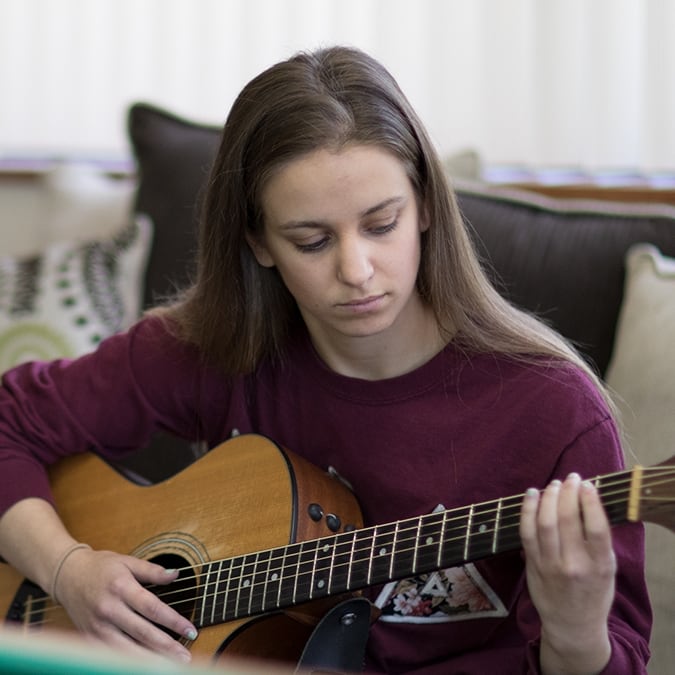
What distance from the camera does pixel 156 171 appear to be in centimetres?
209

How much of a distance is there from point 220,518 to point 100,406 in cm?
29

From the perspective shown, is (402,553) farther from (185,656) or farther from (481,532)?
(185,656)

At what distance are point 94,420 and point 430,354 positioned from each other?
1.57 ft

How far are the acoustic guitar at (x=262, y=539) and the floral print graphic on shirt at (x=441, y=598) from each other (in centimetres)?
9

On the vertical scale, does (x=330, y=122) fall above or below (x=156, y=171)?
above

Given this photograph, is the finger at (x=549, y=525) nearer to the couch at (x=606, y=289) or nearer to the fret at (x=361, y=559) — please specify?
the fret at (x=361, y=559)

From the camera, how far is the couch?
135cm

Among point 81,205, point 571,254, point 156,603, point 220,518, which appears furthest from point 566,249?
point 81,205

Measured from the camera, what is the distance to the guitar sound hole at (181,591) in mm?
1234

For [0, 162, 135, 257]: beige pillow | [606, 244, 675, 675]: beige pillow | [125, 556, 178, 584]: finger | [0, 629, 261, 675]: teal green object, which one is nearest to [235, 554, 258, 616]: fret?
[125, 556, 178, 584]: finger

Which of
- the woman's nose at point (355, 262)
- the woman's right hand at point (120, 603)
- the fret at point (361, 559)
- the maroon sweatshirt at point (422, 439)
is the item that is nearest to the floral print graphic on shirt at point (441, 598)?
the maroon sweatshirt at point (422, 439)

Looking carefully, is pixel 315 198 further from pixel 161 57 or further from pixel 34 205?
pixel 34 205

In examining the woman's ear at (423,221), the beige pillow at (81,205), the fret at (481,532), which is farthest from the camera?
the beige pillow at (81,205)

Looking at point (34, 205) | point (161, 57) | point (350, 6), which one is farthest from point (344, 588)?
point (34, 205)
